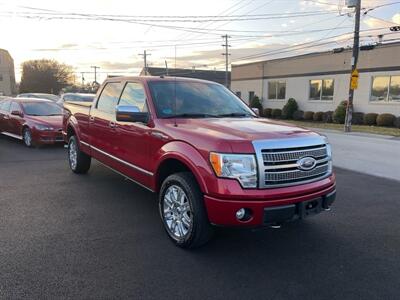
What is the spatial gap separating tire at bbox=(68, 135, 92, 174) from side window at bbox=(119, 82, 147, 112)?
2117 millimetres

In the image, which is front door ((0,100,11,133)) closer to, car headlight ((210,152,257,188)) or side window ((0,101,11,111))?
side window ((0,101,11,111))

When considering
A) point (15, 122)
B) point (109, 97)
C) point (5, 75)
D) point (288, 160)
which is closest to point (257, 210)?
point (288, 160)

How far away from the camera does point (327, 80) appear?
29047 mm

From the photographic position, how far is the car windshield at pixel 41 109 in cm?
1167

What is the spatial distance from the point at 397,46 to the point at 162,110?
2368 cm

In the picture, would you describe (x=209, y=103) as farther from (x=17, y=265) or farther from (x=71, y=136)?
(x=71, y=136)

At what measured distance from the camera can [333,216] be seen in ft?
17.4

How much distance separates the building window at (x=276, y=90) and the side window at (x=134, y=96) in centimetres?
2940

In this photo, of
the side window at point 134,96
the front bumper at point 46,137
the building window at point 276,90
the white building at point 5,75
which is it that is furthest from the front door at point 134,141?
the white building at point 5,75

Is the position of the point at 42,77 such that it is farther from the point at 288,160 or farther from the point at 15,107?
the point at 288,160

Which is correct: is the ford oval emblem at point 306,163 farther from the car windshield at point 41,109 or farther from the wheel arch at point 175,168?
the car windshield at point 41,109

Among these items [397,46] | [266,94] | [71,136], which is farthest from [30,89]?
[71,136]

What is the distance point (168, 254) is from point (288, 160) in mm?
1605

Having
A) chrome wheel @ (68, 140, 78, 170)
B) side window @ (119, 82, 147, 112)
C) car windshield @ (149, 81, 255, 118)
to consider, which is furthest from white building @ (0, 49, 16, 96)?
car windshield @ (149, 81, 255, 118)
